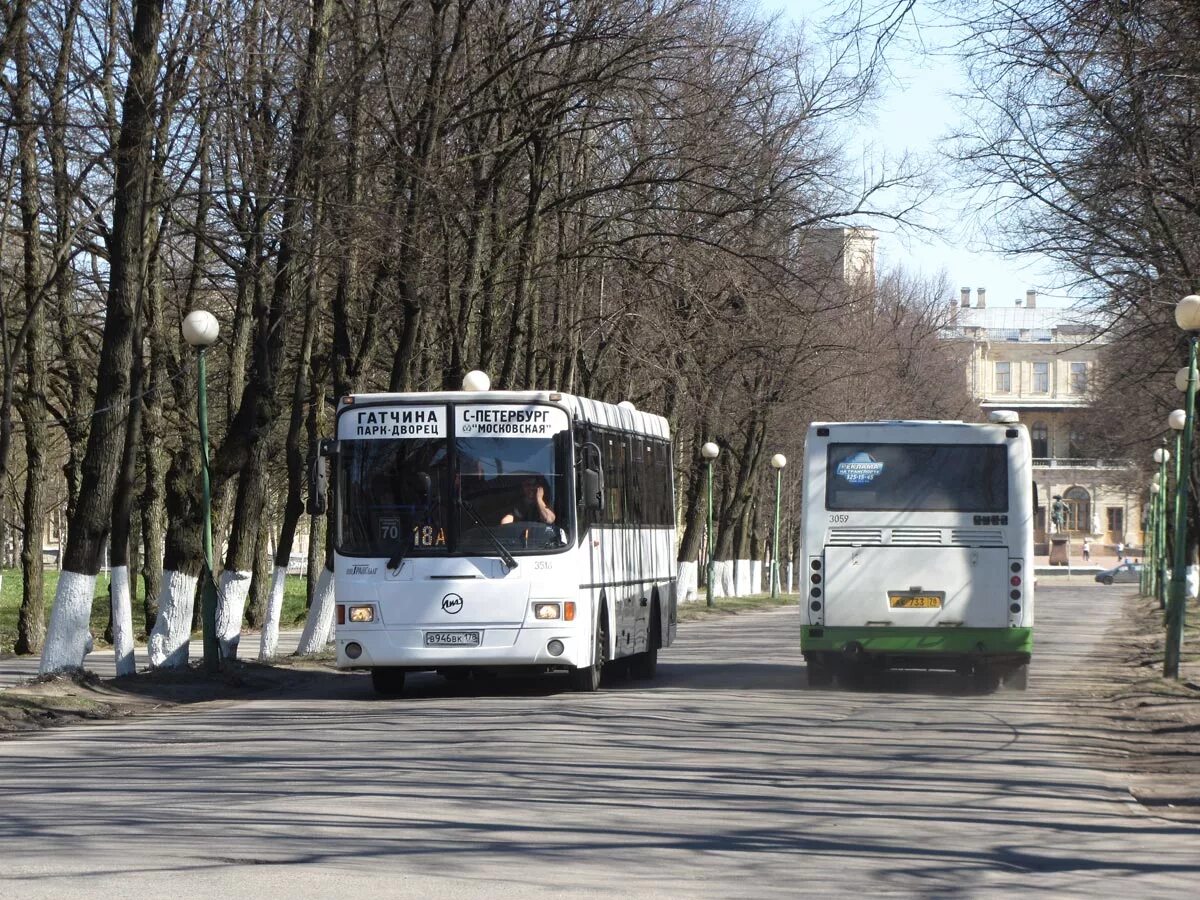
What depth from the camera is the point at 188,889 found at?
25.6 ft

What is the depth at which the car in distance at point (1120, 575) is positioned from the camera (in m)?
97.8

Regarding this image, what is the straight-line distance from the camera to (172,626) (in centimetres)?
2156

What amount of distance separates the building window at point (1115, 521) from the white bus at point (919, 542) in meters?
106

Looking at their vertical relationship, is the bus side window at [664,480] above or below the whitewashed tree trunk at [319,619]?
above

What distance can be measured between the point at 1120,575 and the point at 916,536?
3263 inches

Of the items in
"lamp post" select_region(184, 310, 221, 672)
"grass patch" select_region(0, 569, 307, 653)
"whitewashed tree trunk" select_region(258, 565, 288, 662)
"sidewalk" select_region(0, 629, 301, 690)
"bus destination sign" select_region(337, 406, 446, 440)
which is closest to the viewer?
"bus destination sign" select_region(337, 406, 446, 440)

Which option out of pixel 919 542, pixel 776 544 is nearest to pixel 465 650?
pixel 919 542

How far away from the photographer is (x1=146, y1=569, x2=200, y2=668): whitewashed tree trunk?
2144 cm

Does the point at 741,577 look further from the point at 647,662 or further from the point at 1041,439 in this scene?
the point at 1041,439

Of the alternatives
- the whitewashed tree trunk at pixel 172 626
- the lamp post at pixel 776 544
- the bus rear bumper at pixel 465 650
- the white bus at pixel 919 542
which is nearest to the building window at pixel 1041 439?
the lamp post at pixel 776 544

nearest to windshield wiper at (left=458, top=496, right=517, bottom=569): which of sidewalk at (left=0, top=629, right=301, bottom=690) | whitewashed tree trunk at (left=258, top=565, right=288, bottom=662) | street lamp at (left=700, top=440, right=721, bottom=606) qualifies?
sidewalk at (left=0, top=629, right=301, bottom=690)

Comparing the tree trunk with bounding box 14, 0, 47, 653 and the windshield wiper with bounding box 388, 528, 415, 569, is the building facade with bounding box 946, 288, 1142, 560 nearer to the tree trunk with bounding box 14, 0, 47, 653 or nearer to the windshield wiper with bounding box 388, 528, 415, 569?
the tree trunk with bounding box 14, 0, 47, 653

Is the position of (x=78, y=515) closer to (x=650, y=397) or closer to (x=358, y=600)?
(x=358, y=600)

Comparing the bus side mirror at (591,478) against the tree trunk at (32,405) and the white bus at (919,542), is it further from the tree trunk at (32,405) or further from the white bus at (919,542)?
A: the tree trunk at (32,405)
